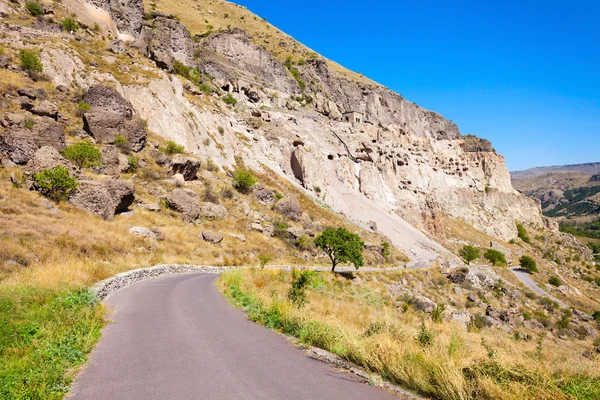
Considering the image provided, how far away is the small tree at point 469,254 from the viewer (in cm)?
6078

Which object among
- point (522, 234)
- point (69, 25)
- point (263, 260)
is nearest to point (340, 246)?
point (263, 260)

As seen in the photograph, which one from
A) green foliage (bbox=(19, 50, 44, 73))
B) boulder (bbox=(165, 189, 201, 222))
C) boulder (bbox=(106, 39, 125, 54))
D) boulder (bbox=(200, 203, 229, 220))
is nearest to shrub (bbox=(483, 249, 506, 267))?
boulder (bbox=(200, 203, 229, 220))

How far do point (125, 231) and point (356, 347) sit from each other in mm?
20681

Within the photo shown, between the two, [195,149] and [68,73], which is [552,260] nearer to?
[195,149]

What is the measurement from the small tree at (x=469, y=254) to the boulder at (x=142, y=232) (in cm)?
5579

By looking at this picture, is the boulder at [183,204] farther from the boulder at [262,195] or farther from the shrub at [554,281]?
the shrub at [554,281]

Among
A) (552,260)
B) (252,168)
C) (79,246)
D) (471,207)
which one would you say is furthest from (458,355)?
(552,260)

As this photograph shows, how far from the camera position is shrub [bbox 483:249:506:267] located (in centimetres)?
6397

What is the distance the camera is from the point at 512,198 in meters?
95.4

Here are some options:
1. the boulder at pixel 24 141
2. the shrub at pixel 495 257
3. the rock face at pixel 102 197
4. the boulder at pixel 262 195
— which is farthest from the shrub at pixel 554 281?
the boulder at pixel 24 141

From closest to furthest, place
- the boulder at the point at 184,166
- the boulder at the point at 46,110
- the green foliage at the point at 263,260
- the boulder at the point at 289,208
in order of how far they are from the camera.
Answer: the green foliage at the point at 263,260 → the boulder at the point at 46,110 → the boulder at the point at 184,166 → the boulder at the point at 289,208

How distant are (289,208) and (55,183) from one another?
82.8ft

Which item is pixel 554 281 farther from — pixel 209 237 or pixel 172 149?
pixel 172 149

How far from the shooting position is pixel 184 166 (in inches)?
1391
